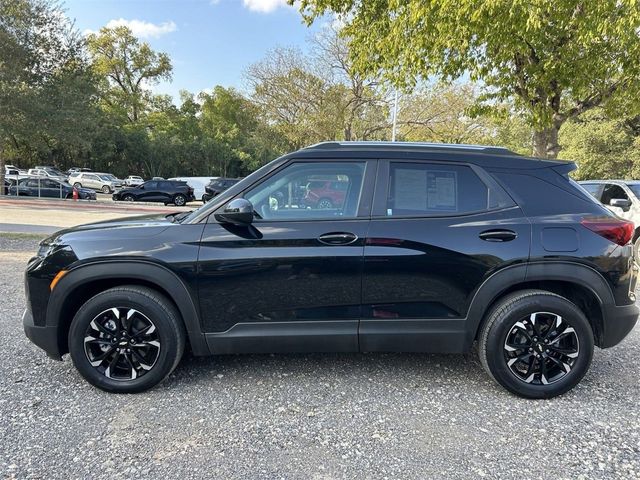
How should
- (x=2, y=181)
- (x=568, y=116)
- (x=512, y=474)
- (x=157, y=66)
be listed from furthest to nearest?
(x=157, y=66) < (x=2, y=181) < (x=568, y=116) < (x=512, y=474)

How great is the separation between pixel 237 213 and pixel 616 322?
281 cm

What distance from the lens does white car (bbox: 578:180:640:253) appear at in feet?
26.2

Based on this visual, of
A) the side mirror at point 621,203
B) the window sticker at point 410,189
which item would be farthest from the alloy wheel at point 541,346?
the side mirror at point 621,203

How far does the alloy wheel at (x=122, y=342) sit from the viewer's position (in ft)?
9.84

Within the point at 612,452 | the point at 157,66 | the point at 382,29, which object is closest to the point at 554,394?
the point at 612,452

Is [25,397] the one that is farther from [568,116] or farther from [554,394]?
[568,116]

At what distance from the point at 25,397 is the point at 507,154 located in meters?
3.93

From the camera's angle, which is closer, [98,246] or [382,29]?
[98,246]

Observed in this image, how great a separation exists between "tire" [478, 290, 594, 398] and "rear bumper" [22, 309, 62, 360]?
10.1ft

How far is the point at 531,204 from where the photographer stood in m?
3.05

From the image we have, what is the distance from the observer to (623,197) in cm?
862

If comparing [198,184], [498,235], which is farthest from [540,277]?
[198,184]

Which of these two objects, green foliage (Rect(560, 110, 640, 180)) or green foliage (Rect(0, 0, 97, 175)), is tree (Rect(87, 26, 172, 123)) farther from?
green foliage (Rect(560, 110, 640, 180))

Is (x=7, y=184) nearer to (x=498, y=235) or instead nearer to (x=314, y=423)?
(x=314, y=423)
